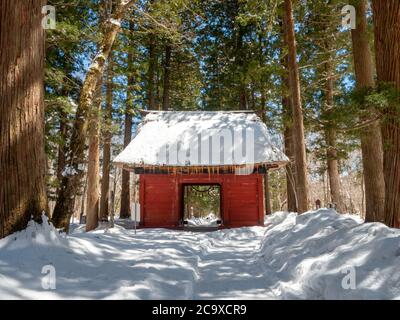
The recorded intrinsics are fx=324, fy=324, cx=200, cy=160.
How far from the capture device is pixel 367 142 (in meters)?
8.16

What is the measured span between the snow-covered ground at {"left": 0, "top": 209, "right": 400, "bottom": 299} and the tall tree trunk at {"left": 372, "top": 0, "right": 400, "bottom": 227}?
0.81 metres

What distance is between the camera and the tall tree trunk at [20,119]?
4484mm

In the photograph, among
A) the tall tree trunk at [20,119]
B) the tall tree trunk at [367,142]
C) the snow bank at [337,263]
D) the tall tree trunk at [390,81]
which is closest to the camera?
the snow bank at [337,263]

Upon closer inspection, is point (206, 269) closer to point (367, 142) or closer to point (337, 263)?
point (337, 263)

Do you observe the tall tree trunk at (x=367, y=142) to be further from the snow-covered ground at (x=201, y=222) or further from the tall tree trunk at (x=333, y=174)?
the snow-covered ground at (x=201, y=222)

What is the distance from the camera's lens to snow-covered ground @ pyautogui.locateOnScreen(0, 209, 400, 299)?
3516 millimetres

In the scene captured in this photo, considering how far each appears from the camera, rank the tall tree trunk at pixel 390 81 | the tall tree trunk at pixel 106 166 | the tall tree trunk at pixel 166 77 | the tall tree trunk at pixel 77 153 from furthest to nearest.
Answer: the tall tree trunk at pixel 166 77
the tall tree trunk at pixel 106 166
the tall tree trunk at pixel 77 153
the tall tree trunk at pixel 390 81

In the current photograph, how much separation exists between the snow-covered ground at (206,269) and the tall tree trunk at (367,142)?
190cm

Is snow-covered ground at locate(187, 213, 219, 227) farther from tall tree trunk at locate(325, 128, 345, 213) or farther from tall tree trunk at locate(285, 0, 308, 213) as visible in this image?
tall tree trunk at locate(285, 0, 308, 213)

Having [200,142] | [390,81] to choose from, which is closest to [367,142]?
[390,81]

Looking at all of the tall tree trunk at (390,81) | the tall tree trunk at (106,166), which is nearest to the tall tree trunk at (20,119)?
the tall tree trunk at (390,81)

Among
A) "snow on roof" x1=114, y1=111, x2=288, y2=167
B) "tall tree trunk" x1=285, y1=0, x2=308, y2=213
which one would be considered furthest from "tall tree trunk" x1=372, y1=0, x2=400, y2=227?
"snow on roof" x1=114, y1=111, x2=288, y2=167

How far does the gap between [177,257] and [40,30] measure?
4561 millimetres
